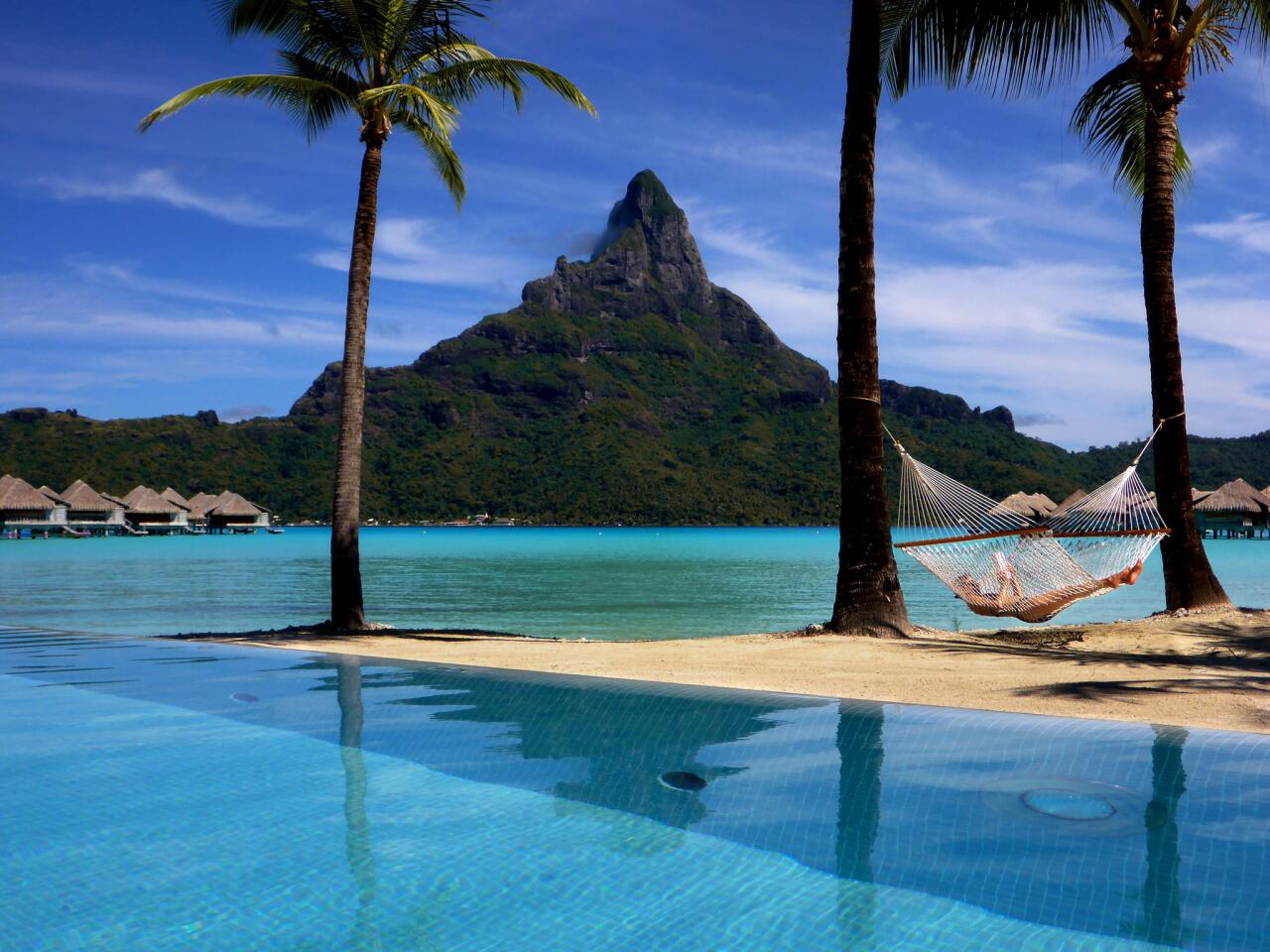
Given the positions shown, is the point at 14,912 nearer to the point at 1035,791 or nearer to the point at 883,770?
A: the point at 883,770

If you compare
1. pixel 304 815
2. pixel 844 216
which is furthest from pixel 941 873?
pixel 844 216

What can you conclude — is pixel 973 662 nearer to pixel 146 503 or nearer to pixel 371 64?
pixel 371 64

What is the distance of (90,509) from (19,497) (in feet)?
11.4

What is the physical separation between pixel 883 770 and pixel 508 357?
9240 centimetres

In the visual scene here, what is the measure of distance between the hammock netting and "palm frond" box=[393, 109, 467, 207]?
16.6ft

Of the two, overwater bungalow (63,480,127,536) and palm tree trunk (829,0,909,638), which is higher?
palm tree trunk (829,0,909,638)

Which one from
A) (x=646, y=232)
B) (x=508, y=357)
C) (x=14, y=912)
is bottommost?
(x=14, y=912)

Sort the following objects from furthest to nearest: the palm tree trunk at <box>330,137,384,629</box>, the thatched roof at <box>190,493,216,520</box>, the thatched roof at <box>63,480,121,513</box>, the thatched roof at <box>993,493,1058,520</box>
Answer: the thatched roof at <box>190,493,216,520</box>, the thatched roof at <box>63,480,121,513</box>, the thatched roof at <box>993,493,1058,520</box>, the palm tree trunk at <box>330,137,384,629</box>

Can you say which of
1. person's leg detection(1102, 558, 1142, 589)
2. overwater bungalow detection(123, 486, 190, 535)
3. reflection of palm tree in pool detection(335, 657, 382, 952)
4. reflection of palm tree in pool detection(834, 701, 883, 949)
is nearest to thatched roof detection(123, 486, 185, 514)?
overwater bungalow detection(123, 486, 190, 535)

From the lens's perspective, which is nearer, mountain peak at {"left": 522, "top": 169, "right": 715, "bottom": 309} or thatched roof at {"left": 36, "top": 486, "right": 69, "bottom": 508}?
thatched roof at {"left": 36, "top": 486, "right": 69, "bottom": 508}

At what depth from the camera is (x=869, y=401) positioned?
22.0 feet

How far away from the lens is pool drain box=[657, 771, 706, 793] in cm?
338

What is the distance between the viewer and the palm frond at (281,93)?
7.47 meters

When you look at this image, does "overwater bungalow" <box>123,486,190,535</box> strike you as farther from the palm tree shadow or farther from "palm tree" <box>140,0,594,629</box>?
the palm tree shadow
